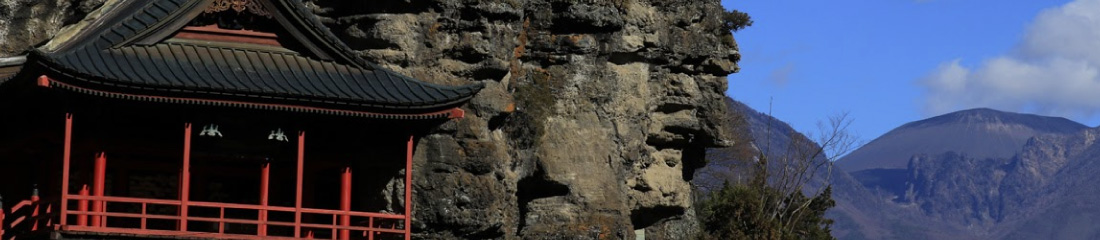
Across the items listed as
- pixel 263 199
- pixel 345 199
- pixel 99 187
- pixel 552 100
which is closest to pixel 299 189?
pixel 263 199

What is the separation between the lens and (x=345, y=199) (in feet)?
137

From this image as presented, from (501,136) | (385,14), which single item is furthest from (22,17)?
(501,136)

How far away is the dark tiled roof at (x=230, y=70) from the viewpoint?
126ft

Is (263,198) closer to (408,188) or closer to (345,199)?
(345,199)

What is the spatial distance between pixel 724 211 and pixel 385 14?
2583 centimetres

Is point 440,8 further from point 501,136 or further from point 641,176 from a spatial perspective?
point 641,176

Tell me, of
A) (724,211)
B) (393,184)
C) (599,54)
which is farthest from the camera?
(724,211)

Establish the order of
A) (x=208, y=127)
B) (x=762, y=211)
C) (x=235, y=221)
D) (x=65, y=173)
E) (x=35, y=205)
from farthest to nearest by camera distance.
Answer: (x=762, y=211) < (x=208, y=127) < (x=235, y=221) < (x=35, y=205) < (x=65, y=173)

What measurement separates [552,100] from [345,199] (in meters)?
7.64

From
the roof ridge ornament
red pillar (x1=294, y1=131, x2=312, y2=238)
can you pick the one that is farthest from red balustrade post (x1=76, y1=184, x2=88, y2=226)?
the roof ridge ornament

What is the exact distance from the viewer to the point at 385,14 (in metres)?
43.9

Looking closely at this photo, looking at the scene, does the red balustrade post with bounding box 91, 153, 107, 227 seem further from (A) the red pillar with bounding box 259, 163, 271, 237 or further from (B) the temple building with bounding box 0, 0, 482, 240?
(A) the red pillar with bounding box 259, 163, 271, 237

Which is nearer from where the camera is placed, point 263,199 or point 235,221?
point 235,221

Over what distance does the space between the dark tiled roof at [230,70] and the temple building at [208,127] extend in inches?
1.6
